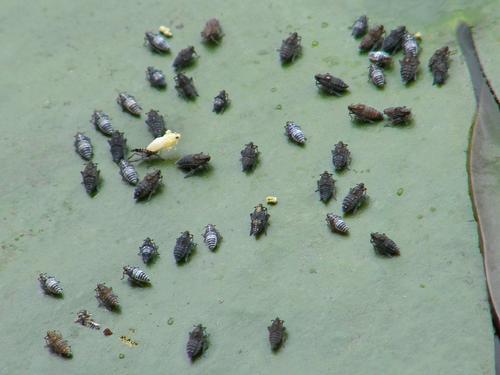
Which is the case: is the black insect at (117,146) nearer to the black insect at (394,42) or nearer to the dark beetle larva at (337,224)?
the dark beetle larva at (337,224)

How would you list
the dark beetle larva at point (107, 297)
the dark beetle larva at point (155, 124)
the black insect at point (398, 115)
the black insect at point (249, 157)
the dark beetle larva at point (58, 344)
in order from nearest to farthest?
the dark beetle larva at point (58, 344), the dark beetle larva at point (107, 297), the black insect at point (249, 157), the black insect at point (398, 115), the dark beetle larva at point (155, 124)

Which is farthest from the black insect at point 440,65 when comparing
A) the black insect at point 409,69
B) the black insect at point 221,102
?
the black insect at point 221,102

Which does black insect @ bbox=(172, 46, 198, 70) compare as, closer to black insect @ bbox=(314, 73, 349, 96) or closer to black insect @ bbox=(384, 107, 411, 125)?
black insect @ bbox=(314, 73, 349, 96)

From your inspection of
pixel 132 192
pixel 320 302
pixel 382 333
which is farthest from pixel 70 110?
pixel 382 333

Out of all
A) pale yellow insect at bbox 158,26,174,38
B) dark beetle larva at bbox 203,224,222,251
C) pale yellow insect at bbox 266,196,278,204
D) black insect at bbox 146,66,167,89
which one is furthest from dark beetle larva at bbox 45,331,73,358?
pale yellow insect at bbox 158,26,174,38

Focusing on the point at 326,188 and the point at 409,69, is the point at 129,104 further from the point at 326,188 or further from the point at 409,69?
the point at 409,69

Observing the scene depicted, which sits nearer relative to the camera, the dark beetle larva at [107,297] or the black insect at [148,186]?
the dark beetle larva at [107,297]

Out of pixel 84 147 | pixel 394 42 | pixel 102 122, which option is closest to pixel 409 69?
pixel 394 42
